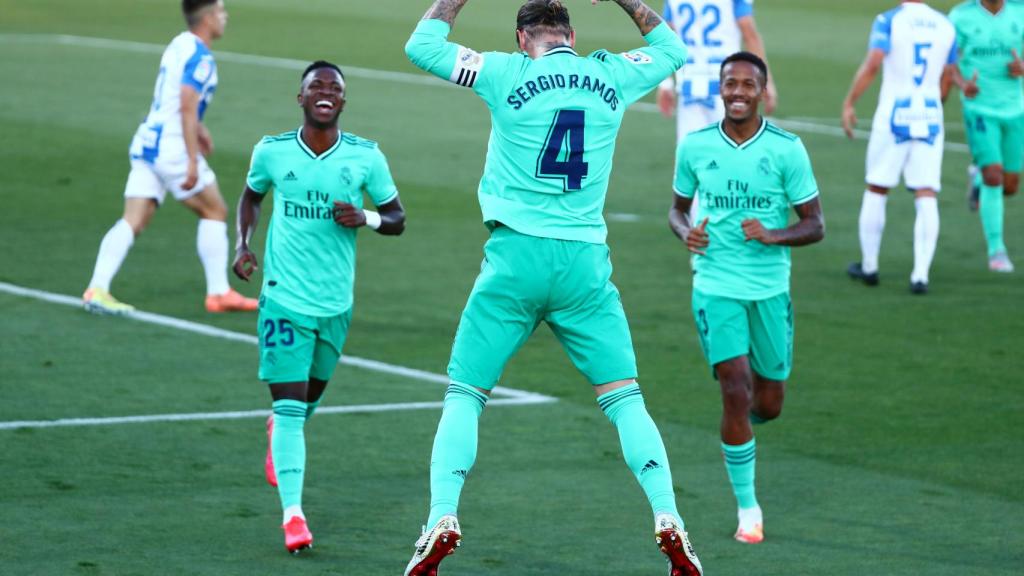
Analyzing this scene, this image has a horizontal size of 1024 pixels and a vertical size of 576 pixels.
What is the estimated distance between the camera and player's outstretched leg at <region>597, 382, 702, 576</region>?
6.61 meters

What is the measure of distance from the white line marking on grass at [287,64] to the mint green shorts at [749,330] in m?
14.2

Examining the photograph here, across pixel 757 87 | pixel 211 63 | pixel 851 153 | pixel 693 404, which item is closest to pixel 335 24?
pixel 851 153

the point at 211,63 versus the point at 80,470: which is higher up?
the point at 211,63

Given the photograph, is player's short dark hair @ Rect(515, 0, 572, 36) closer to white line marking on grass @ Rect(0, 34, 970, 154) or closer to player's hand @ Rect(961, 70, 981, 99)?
player's hand @ Rect(961, 70, 981, 99)

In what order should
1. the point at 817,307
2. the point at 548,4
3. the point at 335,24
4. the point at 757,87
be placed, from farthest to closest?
the point at 335,24, the point at 817,307, the point at 757,87, the point at 548,4

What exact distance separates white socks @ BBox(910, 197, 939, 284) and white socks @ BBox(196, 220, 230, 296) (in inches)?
216

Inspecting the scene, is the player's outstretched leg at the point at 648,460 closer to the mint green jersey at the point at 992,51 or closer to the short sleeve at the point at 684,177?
the short sleeve at the point at 684,177

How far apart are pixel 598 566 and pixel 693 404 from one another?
3226mm

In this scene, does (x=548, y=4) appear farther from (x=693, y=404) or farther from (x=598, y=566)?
(x=693, y=404)

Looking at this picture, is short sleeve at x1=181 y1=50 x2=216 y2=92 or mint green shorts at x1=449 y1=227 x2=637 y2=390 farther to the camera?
short sleeve at x1=181 y1=50 x2=216 y2=92

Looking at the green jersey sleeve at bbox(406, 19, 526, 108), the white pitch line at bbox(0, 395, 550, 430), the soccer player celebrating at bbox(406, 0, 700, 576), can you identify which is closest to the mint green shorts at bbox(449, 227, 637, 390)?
the soccer player celebrating at bbox(406, 0, 700, 576)

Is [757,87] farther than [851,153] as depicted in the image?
No

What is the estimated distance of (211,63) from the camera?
12859 mm

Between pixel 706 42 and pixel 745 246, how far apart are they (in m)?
6.77
